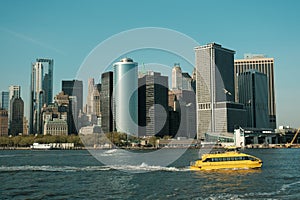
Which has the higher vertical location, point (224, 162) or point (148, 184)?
point (224, 162)

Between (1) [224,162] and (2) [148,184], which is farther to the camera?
(1) [224,162]

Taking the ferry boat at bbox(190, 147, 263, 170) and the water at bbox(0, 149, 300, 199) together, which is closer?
the water at bbox(0, 149, 300, 199)

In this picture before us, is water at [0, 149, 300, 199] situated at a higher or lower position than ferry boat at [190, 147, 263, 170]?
lower

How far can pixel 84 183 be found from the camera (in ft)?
177

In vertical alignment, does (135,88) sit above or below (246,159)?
above

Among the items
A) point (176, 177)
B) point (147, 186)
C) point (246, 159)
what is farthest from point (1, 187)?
point (246, 159)

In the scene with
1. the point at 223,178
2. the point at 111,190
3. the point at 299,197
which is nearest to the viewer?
the point at 299,197

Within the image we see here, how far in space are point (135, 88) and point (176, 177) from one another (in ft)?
420

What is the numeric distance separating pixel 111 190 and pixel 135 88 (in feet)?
453

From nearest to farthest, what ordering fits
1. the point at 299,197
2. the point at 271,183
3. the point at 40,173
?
the point at 299,197 → the point at 271,183 → the point at 40,173

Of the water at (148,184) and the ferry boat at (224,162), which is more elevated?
the ferry boat at (224,162)

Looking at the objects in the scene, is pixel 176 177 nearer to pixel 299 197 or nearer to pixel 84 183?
pixel 84 183

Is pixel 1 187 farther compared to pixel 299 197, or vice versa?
pixel 1 187

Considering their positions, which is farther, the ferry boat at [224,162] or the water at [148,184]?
the ferry boat at [224,162]
